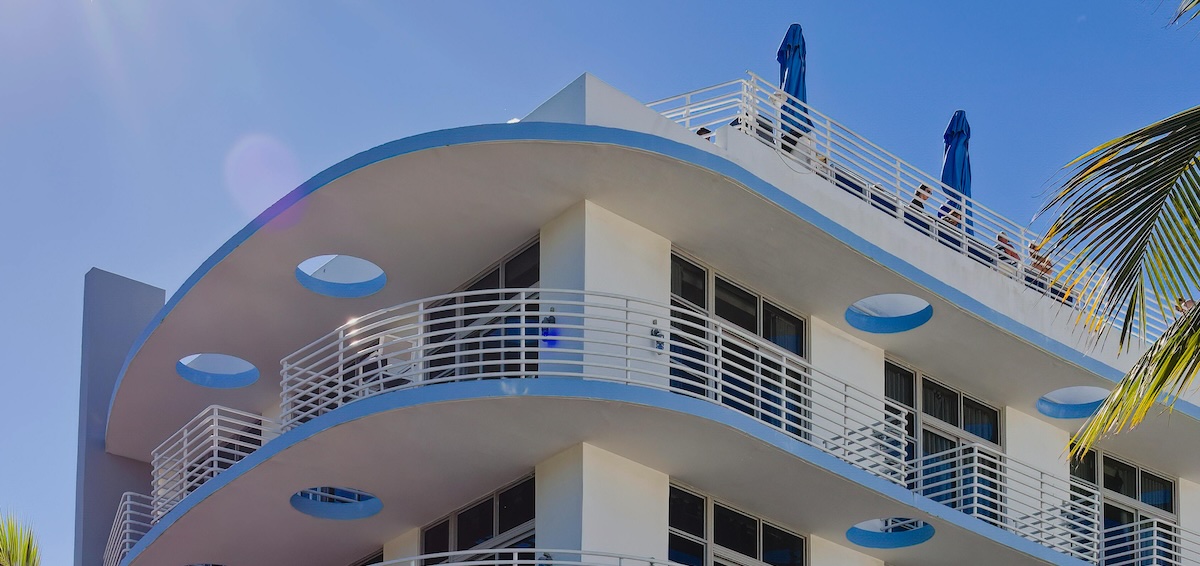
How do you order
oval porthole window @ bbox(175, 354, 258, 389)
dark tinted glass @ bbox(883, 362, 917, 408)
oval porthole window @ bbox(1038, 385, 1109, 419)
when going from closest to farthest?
dark tinted glass @ bbox(883, 362, 917, 408) < oval porthole window @ bbox(1038, 385, 1109, 419) < oval porthole window @ bbox(175, 354, 258, 389)

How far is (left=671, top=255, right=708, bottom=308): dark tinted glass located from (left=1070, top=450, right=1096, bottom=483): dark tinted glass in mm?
7642

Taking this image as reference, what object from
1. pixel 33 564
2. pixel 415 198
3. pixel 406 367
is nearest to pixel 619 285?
pixel 415 198

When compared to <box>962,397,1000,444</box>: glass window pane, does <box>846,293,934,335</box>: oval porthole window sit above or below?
above

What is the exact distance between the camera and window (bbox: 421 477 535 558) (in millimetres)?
17312

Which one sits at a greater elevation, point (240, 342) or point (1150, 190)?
point (240, 342)

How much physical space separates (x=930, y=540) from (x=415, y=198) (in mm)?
7752

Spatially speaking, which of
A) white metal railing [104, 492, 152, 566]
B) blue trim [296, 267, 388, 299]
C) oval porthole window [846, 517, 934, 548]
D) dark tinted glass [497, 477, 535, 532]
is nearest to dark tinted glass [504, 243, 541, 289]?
blue trim [296, 267, 388, 299]

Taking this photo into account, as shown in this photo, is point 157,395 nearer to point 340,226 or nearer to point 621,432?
point 340,226

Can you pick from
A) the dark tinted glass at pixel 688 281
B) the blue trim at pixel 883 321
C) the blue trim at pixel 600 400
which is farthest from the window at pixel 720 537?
the blue trim at pixel 883 321

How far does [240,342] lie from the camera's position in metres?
21.7

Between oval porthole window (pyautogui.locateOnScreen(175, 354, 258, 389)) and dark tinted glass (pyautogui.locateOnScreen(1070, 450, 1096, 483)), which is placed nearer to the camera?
dark tinted glass (pyautogui.locateOnScreen(1070, 450, 1096, 483))

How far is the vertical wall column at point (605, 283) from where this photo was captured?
16453 millimetres

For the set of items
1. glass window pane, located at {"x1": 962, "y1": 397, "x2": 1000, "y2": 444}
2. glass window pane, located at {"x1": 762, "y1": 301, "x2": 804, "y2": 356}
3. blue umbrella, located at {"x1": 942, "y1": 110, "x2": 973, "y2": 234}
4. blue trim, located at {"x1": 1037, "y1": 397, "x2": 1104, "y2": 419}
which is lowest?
glass window pane, located at {"x1": 962, "y1": 397, "x2": 1000, "y2": 444}

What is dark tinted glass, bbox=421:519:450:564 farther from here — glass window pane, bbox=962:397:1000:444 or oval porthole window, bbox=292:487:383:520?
glass window pane, bbox=962:397:1000:444
